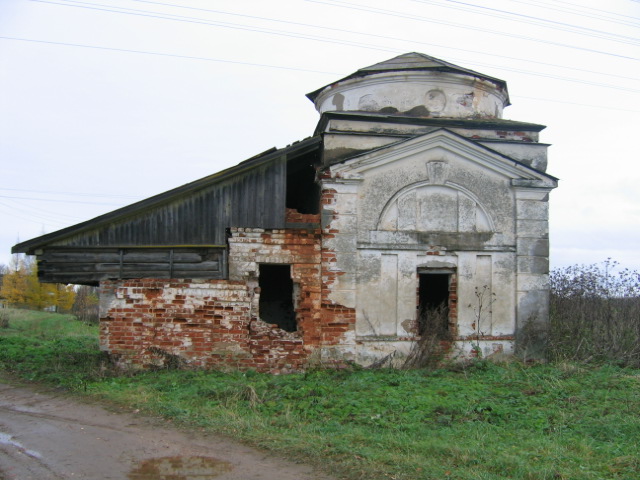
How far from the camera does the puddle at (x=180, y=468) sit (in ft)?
18.7

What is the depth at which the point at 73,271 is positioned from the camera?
10469 mm

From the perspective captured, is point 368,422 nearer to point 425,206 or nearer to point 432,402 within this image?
point 432,402

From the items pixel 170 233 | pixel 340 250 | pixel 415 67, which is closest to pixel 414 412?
pixel 340 250

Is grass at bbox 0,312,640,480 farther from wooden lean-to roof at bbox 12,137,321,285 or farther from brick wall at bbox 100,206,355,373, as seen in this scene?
wooden lean-to roof at bbox 12,137,321,285

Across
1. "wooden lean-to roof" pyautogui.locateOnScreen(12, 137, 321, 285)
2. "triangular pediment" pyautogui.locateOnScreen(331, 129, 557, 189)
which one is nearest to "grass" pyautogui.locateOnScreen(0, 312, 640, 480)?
"wooden lean-to roof" pyautogui.locateOnScreen(12, 137, 321, 285)

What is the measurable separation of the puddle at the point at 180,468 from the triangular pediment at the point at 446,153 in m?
6.48

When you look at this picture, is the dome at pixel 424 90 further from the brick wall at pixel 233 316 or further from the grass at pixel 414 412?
the grass at pixel 414 412

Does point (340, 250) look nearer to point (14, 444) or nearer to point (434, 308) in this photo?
point (434, 308)

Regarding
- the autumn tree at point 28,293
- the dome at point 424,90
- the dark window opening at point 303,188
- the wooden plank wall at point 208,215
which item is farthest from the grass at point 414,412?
the autumn tree at point 28,293

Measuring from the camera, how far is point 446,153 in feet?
38.8

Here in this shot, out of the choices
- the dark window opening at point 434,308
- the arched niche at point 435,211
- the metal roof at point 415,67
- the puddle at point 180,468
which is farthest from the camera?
the metal roof at point 415,67

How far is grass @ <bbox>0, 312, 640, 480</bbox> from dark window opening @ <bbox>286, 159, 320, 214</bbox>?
3.87 meters

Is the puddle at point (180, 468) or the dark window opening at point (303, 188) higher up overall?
the dark window opening at point (303, 188)

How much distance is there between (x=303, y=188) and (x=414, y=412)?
7.03 meters
